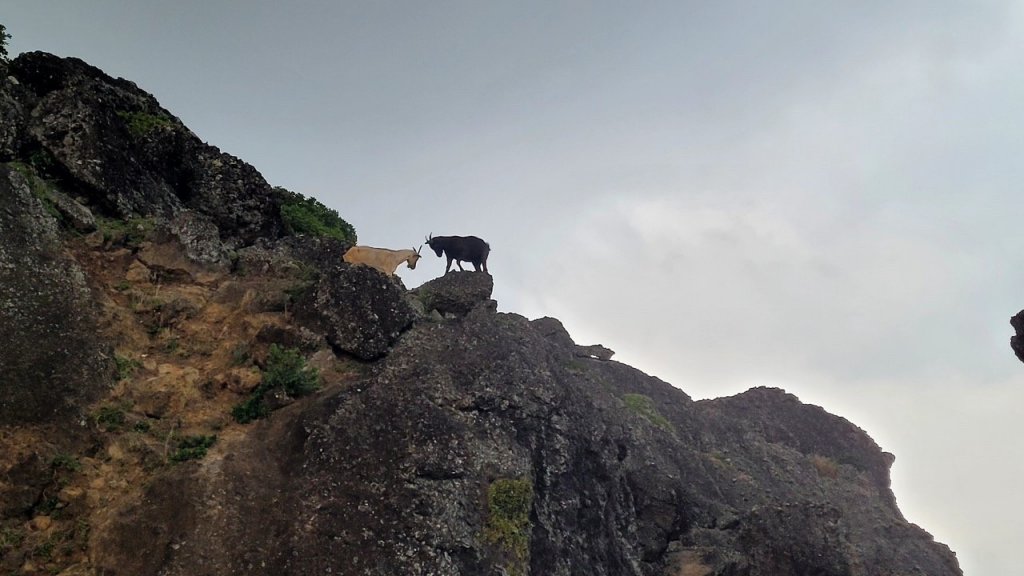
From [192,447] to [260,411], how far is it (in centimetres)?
229

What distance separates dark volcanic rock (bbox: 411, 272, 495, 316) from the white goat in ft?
5.64

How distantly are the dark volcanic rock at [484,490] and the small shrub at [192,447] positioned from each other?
663mm

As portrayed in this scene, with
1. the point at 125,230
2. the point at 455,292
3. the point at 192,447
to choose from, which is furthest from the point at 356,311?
the point at 125,230

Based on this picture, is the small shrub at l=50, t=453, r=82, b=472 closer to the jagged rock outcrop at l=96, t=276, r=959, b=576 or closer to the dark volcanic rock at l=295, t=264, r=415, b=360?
the jagged rock outcrop at l=96, t=276, r=959, b=576

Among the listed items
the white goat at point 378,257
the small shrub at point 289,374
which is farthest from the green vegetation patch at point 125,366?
the white goat at point 378,257

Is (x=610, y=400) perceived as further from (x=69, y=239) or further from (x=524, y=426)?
(x=69, y=239)

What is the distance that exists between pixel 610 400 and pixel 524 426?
13.3m

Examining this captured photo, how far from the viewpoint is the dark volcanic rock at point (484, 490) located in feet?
51.6

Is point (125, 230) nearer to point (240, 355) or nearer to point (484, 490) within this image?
point (240, 355)

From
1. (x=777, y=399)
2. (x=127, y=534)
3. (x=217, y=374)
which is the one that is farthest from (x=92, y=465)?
(x=777, y=399)

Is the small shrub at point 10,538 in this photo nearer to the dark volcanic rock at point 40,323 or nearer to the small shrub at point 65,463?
the small shrub at point 65,463

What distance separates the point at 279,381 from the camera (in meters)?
19.6

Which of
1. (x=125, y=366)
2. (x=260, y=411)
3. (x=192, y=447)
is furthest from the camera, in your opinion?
(x=260, y=411)

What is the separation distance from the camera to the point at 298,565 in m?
15.4
